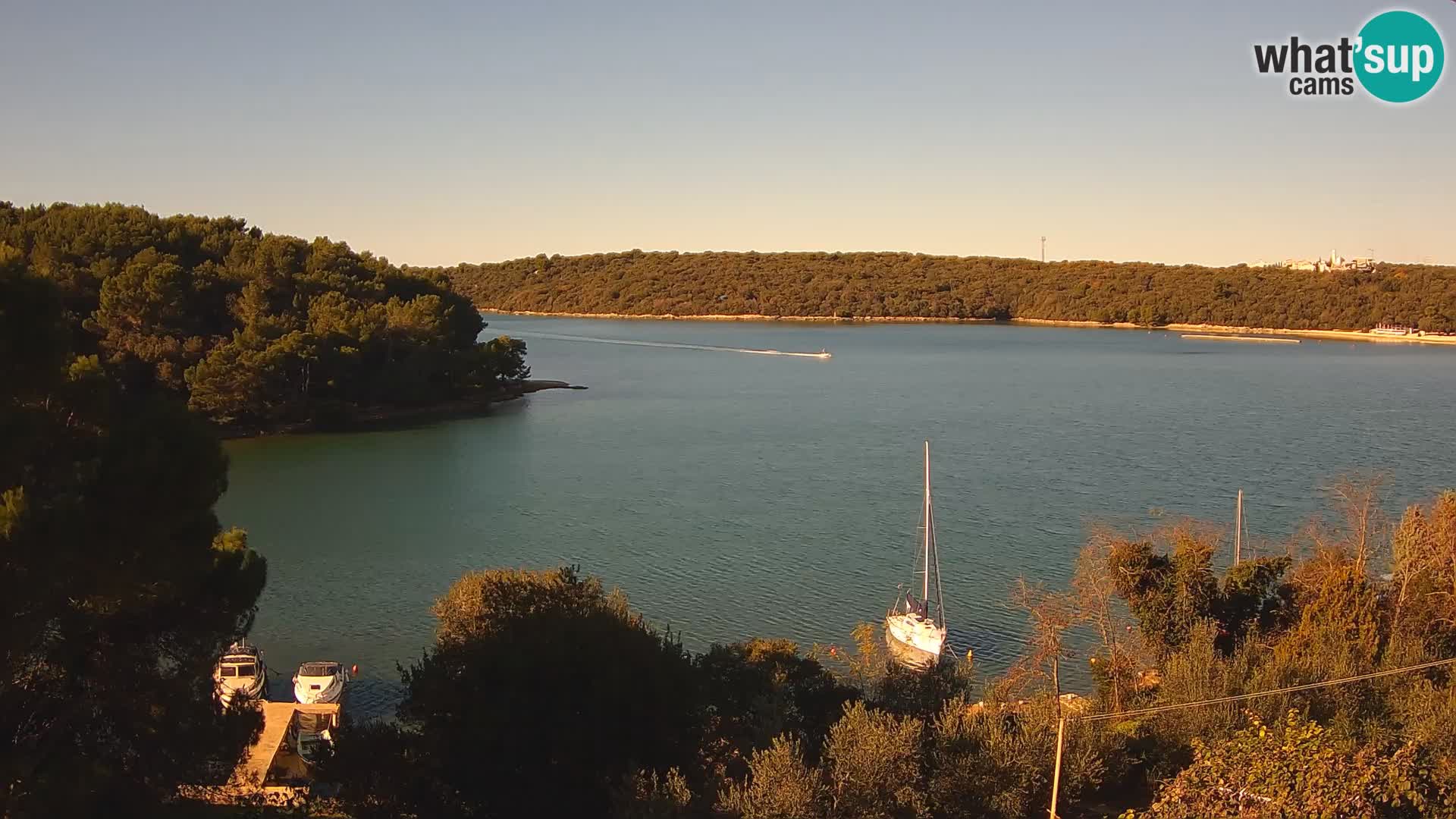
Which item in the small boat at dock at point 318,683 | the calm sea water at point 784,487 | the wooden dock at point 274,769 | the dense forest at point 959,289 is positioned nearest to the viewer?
the wooden dock at point 274,769

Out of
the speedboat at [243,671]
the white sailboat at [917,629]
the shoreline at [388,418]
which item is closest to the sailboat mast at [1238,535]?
the white sailboat at [917,629]

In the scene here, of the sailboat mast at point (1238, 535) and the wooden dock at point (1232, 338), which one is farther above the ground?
the wooden dock at point (1232, 338)

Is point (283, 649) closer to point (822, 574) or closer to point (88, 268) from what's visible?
point (822, 574)

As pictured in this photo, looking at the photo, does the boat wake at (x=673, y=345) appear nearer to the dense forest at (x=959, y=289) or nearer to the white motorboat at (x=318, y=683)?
the dense forest at (x=959, y=289)

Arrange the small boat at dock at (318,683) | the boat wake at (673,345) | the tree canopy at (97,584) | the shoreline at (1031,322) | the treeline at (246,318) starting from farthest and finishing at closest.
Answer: the shoreline at (1031,322) → the boat wake at (673,345) → the treeline at (246,318) → the small boat at dock at (318,683) → the tree canopy at (97,584)

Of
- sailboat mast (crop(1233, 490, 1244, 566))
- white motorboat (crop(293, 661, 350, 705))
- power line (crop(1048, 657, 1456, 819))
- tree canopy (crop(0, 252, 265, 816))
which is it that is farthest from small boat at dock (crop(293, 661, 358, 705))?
sailboat mast (crop(1233, 490, 1244, 566))

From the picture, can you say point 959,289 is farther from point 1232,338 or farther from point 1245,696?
point 1245,696

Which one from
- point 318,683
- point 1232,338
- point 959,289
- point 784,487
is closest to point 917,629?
point 318,683

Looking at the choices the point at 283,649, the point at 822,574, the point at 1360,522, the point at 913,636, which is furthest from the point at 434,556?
the point at 1360,522
